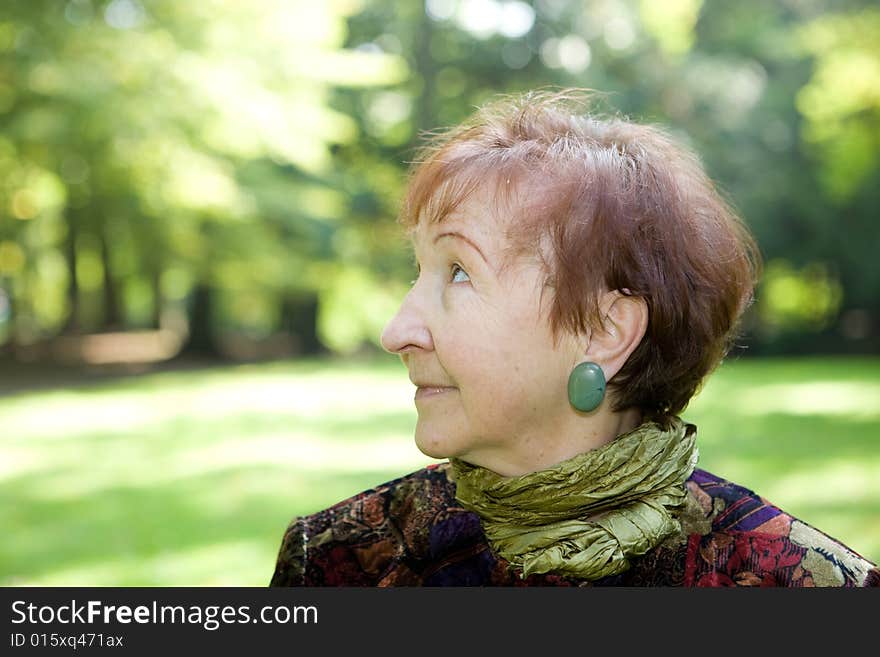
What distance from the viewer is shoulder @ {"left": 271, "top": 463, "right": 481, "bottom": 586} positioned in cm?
150

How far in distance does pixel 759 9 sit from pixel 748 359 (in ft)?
27.6

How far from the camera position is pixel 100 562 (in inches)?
203

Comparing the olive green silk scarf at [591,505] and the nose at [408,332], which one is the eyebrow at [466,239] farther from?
the olive green silk scarf at [591,505]

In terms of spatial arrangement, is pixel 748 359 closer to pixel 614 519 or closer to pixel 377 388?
pixel 377 388

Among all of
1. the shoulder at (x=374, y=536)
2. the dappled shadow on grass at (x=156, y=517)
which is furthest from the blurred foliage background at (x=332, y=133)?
the shoulder at (x=374, y=536)

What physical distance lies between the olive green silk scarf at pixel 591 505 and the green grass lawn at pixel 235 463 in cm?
123

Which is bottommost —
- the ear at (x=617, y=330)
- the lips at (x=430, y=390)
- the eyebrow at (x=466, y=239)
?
the lips at (x=430, y=390)

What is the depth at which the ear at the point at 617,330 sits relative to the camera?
133 cm

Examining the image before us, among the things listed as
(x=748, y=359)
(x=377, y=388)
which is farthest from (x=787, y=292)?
A: (x=377, y=388)

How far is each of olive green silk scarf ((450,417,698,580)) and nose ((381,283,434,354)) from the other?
8.6 inches

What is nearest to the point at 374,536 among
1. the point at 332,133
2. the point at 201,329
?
the point at 332,133

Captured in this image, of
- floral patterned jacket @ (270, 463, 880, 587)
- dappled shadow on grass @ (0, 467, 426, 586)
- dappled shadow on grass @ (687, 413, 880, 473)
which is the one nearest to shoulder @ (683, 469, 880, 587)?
floral patterned jacket @ (270, 463, 880, 587)

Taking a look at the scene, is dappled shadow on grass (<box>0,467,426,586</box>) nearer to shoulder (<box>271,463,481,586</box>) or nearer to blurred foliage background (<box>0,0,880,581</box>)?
blurred foliage background (<box>0,0,880,581</box>)

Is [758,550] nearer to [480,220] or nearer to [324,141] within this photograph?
[480,220]
